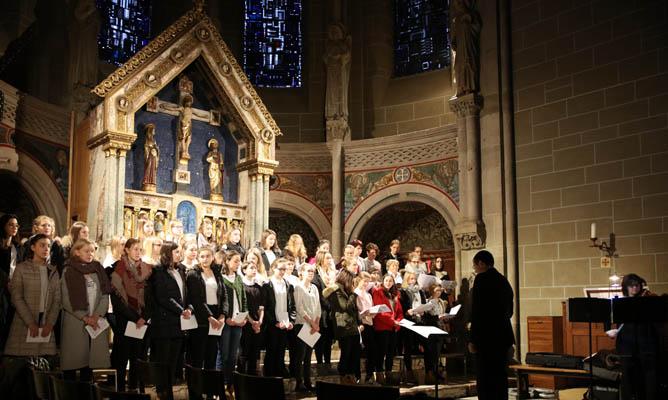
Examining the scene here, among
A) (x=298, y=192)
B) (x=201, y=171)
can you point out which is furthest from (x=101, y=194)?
(x=298, y=192)

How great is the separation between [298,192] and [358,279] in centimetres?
610

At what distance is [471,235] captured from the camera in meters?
11.8

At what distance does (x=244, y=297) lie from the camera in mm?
7453

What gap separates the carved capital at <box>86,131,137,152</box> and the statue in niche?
575 mm

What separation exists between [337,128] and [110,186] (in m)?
5.63

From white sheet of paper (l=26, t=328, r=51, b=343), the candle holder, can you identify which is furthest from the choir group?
the candle holder

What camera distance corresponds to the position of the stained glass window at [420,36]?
14828 mm

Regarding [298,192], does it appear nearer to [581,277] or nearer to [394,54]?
[394,54]

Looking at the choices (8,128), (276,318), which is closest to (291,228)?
(8,128)

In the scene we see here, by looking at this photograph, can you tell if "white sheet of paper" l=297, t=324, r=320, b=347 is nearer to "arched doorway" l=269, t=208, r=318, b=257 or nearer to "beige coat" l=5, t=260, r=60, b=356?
"beige coat" l=5, t=260, r=60, b=356

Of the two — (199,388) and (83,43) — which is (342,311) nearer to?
(199,388)

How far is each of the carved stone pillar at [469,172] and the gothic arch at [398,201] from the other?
432 mm

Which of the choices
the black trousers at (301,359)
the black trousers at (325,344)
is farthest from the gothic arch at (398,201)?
the black trousers at (301,359)

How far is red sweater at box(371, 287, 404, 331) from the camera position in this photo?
866cm
